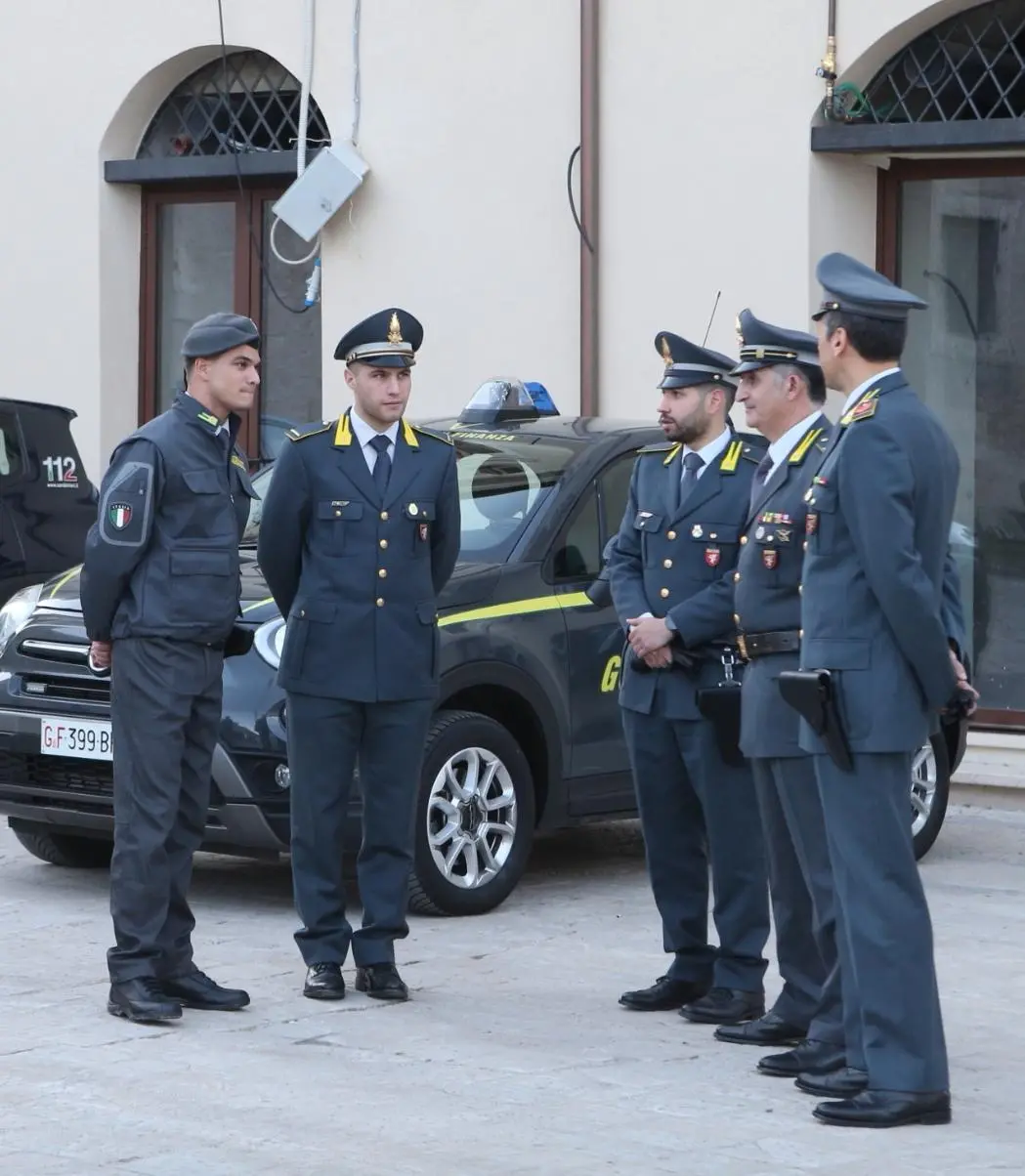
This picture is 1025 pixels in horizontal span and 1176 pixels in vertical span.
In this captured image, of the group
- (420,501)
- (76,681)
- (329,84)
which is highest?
(329,84)

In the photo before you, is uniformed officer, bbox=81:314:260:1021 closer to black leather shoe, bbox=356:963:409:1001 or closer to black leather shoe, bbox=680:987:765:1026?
black leather shoe, bbox=356:963:409:1001

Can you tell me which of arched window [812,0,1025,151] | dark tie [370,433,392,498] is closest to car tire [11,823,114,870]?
dark tie [370,433,392,498]

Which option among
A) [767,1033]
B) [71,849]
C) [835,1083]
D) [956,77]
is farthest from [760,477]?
[956,77]

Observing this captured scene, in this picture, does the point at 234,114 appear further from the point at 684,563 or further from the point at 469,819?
the point at 684,563

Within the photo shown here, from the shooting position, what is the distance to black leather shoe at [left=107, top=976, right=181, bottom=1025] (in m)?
6.81

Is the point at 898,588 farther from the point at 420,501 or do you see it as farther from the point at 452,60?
the point at 452,60

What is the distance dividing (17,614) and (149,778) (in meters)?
2.21

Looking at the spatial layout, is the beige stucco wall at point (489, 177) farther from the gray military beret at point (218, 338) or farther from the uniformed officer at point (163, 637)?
the uniformed officer at point (163, 637)

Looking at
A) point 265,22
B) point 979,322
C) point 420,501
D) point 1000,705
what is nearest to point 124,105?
point 265,22

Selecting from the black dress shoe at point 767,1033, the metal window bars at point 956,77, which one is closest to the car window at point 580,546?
the black dress shoe at point 767,1033

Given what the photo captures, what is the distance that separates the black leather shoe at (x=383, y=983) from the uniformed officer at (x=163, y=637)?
0.38 metres

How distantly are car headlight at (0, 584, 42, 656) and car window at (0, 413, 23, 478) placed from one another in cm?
320

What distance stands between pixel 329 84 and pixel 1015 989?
7.99 metres

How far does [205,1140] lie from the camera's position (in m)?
5.59
